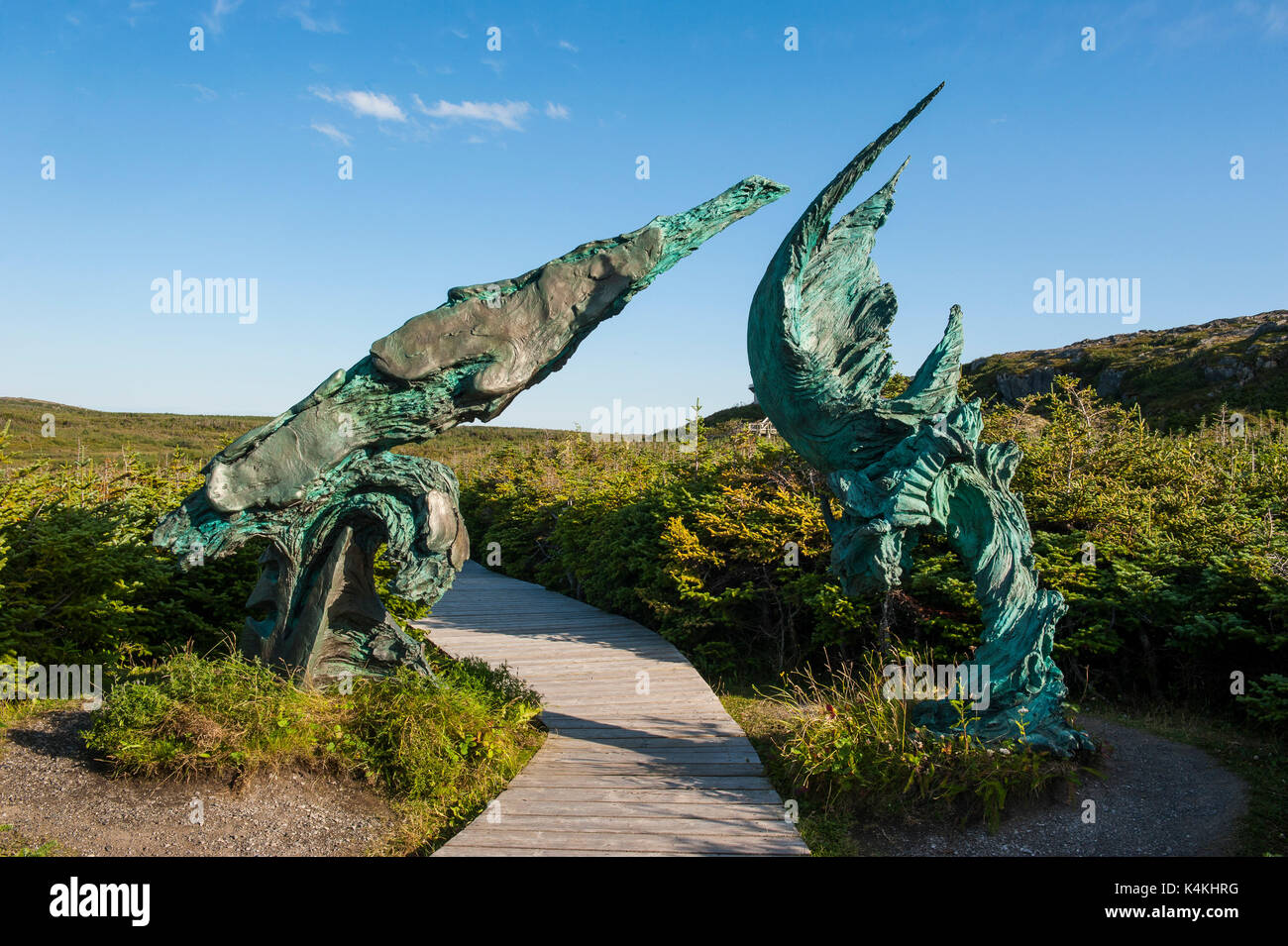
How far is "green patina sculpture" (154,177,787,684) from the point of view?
495 cm

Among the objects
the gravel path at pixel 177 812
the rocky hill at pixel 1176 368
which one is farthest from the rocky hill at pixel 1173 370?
the gravel path at pixel 177 812

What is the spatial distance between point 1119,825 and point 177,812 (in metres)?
5.43

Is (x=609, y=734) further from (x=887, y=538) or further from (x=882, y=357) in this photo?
(x=882, y=357)

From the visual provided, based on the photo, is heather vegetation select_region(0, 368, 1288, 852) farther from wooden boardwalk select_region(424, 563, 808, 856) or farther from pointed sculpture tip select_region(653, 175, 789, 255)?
pointed sculpture tip select_region(653, 175, 789, 255)

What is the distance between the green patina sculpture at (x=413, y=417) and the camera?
16.2ft

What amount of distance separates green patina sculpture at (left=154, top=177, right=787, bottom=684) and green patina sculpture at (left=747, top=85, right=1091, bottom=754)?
2.55 ft

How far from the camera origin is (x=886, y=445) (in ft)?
17.1

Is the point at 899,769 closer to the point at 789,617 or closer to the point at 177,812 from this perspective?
the point at 789,617

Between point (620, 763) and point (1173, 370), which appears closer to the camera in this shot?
point (620, 763)

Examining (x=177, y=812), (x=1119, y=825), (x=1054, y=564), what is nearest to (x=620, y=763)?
(x=177, y=812)

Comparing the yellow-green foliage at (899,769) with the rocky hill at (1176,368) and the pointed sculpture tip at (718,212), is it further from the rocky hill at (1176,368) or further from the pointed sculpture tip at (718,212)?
the rocky hill at (1176,368)

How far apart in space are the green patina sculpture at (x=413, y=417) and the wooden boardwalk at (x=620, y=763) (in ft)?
4.98

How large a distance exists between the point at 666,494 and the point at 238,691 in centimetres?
540

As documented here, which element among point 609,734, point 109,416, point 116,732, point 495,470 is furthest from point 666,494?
point 109,416
